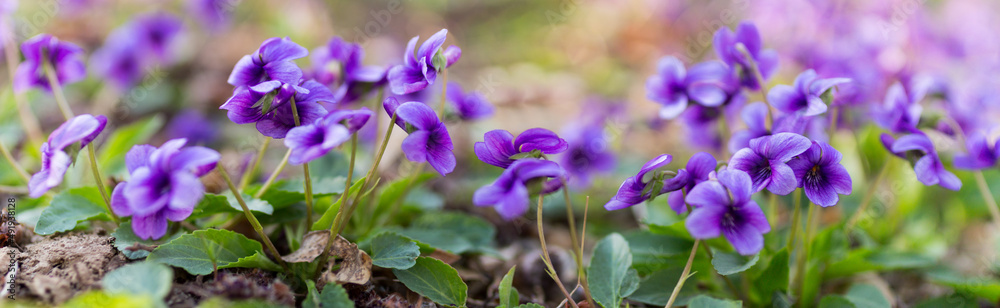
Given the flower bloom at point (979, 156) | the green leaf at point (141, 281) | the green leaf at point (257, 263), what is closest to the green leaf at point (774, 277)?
the flower bloom at point (979, 156)

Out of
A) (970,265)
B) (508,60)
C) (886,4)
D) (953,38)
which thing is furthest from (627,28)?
(970,265)

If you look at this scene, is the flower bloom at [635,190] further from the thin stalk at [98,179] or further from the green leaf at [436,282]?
the thin stalk at [98,179]

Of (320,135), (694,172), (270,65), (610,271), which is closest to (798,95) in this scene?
(694,172)

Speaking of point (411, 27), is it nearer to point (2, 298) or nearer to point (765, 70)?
point (765, 70)

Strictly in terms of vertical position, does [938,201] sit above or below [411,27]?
below

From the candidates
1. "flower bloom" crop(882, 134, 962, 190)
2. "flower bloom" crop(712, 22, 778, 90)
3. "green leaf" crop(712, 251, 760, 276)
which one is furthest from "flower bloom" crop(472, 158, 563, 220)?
"flower bloom" crop(882, 134, 962, 190)
